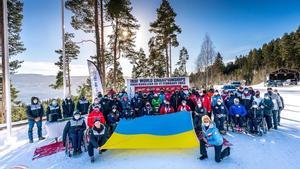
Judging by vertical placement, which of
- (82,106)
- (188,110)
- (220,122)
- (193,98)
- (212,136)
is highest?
(193,98)

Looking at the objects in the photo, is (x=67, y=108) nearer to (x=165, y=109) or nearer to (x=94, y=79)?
(x=94, y=79)

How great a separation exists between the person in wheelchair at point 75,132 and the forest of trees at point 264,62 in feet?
158

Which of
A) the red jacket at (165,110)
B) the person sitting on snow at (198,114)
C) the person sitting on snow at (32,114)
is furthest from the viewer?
the red jacket at (165,110)

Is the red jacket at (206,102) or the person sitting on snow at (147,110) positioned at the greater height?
the red jacket at (206,102)

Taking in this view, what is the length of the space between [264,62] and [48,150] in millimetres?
85522

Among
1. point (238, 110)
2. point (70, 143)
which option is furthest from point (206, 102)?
point (70, 143)

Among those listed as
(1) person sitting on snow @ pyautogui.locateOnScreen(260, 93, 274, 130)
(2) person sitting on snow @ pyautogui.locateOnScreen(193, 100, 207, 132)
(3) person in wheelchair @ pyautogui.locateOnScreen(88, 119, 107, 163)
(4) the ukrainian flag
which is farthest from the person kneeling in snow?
(1) person sitting on snow @ pyautogui.locateOnScreen(260, 93, 274, 130)

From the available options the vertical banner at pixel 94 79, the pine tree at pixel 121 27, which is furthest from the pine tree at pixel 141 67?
the vertical banner at pixel 94 79

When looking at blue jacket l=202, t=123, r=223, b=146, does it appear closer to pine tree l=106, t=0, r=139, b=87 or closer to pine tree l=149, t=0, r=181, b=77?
pine tree l=106, t=0, r=139, b=87

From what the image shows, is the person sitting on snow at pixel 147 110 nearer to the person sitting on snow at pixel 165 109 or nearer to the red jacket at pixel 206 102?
the person sitting on snow at pixel 165 109

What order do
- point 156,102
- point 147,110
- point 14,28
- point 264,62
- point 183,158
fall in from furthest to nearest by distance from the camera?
point 264,62 < point 14,28 < point 156,102 < point 147,110 < point 183,158

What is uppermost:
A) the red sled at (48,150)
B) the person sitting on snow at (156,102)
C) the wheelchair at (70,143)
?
the person sitting on snow at (156,102)

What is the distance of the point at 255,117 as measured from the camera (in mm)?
9672

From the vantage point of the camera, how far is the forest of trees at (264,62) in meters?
65.9
